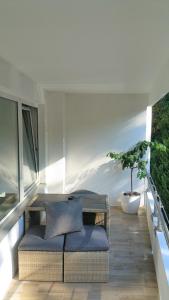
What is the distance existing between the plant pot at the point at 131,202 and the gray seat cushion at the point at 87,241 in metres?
2.19

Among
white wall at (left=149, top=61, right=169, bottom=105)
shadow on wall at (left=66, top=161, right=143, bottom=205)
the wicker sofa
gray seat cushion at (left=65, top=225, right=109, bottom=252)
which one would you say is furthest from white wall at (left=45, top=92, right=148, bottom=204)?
the wicker sofa

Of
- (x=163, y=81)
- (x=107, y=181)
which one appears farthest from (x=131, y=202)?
(x=163, y=81)

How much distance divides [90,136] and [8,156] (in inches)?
109

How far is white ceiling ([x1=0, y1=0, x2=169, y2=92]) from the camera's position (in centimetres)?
150

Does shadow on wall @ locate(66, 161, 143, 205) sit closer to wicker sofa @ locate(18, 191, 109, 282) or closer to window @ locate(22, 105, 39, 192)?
window @ locate(22, 105, 39, 192)

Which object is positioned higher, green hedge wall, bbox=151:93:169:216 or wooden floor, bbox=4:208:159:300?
green hedge wall, bbox=151:93:169:216

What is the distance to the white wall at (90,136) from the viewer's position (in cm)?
602

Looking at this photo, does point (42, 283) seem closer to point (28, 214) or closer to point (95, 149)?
point (28, 214)

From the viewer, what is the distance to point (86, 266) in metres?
3.37

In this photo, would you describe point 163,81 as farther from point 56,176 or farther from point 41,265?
point 56,176

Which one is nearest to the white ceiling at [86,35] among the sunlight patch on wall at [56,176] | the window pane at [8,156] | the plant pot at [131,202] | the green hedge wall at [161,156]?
the window pane at [8,156]

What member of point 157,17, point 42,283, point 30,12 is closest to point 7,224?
point 42,283

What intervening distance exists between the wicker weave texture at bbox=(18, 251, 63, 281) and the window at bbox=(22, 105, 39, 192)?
4.61ft

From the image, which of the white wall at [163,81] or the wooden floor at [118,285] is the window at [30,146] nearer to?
the wooden floor at [118,285]
